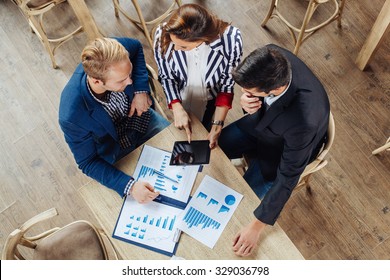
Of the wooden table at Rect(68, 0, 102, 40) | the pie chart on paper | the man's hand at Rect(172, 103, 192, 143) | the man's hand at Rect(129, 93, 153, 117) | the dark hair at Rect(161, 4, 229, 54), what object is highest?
the dark hair at Rect(161, 4, 229, 54)

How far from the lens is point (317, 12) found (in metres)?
3.58

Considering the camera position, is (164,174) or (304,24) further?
(304,24)

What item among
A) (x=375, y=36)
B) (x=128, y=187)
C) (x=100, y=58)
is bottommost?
(x=375, y=36)

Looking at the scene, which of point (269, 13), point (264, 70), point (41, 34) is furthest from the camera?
point (269, 13)

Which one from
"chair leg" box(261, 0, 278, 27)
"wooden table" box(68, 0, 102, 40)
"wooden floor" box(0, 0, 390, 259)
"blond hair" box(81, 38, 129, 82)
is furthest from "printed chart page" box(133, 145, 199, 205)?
"chair leg" box(261, 0, 278, 27)

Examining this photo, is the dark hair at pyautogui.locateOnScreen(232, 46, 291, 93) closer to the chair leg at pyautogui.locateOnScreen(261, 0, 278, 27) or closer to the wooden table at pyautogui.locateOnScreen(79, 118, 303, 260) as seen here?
the wooden table at pyautogui.locateOnScreen(79, 118, 303, 260)

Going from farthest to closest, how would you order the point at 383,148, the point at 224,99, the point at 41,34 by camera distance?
the point at 41,34 → the point at 383,148 → the point at 224,99

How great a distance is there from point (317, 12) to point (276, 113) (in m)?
1.85

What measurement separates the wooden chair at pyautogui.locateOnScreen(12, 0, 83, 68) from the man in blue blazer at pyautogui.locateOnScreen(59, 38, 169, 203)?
39.7 inches

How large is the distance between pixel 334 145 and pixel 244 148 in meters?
0.89

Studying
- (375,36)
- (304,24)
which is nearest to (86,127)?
(304,24)

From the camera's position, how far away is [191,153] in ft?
7.35

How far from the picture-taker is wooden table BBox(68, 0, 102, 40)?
9.89ft

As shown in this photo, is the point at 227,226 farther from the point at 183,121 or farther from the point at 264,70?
the point at 264,70
